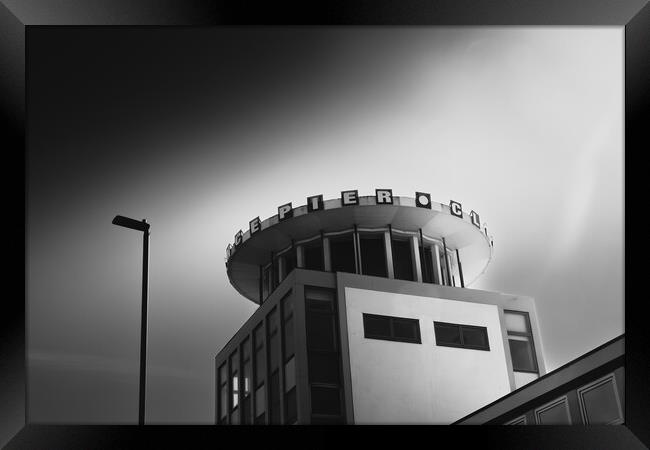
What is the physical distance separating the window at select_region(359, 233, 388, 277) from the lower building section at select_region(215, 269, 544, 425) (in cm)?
178

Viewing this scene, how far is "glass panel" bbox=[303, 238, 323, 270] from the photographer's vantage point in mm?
27641

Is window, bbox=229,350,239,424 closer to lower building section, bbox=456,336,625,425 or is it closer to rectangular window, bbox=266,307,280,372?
rectangular window, bbox=266,307,280,372

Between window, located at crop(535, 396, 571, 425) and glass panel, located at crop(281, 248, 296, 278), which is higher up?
glass panel, located at crop(281, 248, 296, 278)

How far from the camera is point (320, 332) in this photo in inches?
910

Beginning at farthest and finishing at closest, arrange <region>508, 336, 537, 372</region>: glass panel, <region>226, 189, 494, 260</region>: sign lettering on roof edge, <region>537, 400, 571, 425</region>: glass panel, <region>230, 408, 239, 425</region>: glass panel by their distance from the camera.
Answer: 1. <region>226, 189, 494, 260</region>: sign lettering on roof edge
2. <region>508, 336, 537, 372</region>: glass panel
3. <region>230, 408, 239, 425</region>: glass panel
4. <region>537, 400, 571, 425</region>: glass panel

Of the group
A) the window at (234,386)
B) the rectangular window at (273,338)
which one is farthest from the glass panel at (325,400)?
the window at (234,386)

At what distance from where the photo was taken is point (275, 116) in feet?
38.5

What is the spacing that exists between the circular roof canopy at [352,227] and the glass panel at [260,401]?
18.8 ft

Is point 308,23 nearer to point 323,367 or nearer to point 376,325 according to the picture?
point 323,367

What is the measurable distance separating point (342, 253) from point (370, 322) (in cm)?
445

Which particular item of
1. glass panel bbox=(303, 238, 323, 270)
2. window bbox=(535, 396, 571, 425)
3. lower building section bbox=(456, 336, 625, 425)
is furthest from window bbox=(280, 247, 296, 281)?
window bbox=(535, 396, 571, 425)

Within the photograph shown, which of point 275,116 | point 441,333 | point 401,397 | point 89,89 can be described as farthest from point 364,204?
Answer: point 89,89

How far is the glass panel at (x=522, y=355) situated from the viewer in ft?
85.5

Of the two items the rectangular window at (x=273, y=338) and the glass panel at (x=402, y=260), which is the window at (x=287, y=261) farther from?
the glass panel at (x=402, y=260)
